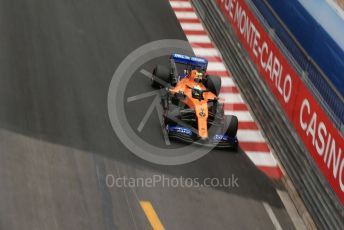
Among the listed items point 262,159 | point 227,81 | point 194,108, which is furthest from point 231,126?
point 227,81

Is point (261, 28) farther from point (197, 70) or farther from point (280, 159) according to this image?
point (280, 159)

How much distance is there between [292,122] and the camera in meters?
15.9

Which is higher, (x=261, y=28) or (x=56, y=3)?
(x=261, y=28)

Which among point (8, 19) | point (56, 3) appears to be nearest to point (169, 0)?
point (56, 3)

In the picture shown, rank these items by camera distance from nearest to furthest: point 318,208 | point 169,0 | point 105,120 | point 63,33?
point 318,208
point 105,120
point 63,33
point 169,0

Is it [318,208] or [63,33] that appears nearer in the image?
[318,208]

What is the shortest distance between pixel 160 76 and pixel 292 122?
3844mm

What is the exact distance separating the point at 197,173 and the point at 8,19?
804 cm

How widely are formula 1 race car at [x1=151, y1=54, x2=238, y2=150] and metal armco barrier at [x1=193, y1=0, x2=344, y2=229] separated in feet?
3.23

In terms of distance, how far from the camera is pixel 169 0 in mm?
24422

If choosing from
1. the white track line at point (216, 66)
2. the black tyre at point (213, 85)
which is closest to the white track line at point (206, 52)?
the white track line at point (216, 66)

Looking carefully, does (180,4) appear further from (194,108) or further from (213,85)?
(194,108)

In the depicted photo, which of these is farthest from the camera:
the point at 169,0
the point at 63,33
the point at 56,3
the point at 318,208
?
the point at 169,0

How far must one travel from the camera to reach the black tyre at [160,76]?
18.2 meters
